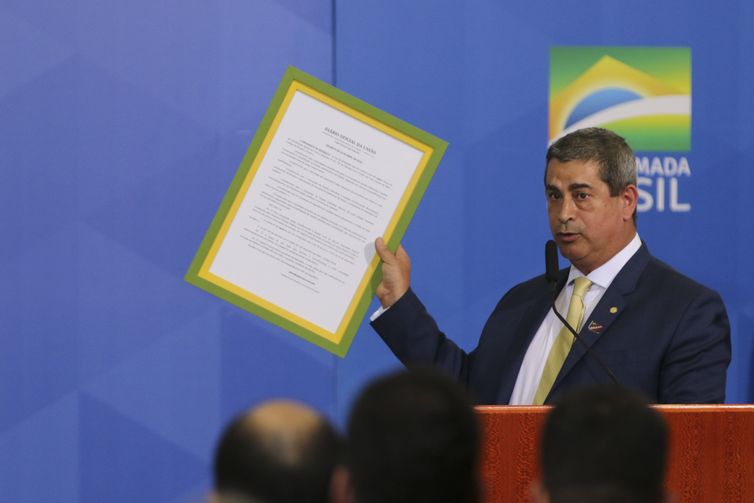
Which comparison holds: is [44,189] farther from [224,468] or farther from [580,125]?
[224,468]

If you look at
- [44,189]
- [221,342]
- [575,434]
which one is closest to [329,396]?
[221,342]

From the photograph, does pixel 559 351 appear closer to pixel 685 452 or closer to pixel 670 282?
pixel 670 282

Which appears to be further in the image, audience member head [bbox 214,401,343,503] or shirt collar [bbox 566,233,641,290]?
shirt collar [bbox 566,233,641,290]

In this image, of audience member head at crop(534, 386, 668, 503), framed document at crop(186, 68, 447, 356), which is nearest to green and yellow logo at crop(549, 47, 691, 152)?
framed document at crop(186, 68, 447, 356)

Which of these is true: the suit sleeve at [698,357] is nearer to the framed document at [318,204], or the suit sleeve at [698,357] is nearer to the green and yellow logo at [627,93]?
the framed document at [318,204]

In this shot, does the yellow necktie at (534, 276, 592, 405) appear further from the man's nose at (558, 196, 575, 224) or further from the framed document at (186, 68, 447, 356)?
the framed document at (186, 68, 447, 356)

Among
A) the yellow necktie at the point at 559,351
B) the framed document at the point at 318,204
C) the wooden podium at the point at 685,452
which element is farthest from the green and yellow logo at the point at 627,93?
the wooden podium at the point at 685,452

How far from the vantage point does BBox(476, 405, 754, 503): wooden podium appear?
74.8 inches

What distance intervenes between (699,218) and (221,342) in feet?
5.64

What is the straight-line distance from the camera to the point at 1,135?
155 inches

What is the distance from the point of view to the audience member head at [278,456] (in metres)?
0.94

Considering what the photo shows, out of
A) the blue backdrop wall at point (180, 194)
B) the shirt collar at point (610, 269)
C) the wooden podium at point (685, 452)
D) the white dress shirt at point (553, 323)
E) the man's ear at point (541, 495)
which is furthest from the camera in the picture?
the blue backdrop wall at point (180, 194)

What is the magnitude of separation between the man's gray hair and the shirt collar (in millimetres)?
136

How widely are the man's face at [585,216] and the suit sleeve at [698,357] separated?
0.28 metres
